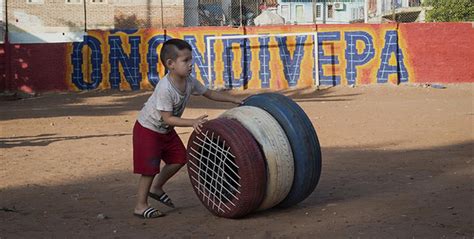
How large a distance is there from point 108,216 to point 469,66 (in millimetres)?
20205

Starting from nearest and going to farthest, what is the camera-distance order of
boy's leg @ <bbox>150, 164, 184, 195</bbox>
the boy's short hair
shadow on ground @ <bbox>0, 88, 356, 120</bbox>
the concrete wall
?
the boy's short hair < boy's leg @ <bbox>150, 164, 184, 195</bbox> < shadow on ground @ <bbox>0, 88, 356, 120</bbox> < the concrete wall

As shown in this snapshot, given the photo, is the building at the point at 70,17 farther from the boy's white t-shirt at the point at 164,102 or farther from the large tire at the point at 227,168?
the large tire at the point at 227,168

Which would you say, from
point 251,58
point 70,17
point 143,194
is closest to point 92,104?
point 251,58

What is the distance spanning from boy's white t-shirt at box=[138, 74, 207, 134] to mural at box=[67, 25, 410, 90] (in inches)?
719

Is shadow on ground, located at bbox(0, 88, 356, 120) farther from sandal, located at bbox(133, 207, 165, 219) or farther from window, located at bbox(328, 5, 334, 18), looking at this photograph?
window, located at bbox(328, 5, 334, 18)

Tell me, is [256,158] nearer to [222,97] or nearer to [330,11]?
[222,97]

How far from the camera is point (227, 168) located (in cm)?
578

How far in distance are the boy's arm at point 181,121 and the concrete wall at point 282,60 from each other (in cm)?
1846

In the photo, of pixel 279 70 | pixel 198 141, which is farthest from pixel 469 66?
pixel 198 141

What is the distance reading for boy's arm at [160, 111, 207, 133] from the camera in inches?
228

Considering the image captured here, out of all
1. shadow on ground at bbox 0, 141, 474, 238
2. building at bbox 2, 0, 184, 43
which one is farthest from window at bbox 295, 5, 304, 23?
shadow on ground at bbox 0, 141, 474, 238

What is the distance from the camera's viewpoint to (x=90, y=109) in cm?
1852

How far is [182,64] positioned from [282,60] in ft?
61.0

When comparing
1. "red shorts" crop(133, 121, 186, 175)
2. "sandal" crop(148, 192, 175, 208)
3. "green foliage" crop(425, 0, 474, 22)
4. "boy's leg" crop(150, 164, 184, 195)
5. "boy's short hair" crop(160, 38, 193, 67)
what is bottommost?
"sandal" crop(148, 192, 175, 208)
